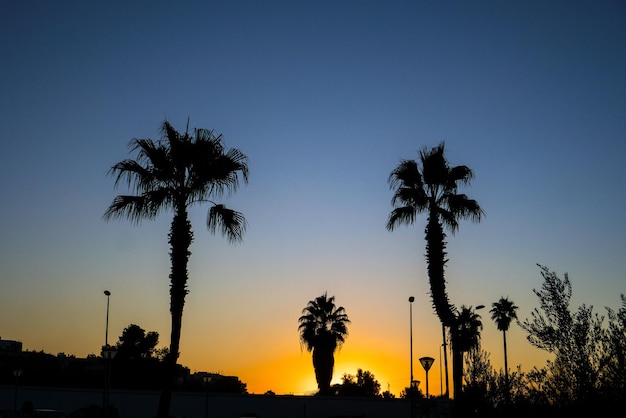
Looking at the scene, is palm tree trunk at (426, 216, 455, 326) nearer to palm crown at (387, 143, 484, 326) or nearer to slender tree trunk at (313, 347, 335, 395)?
palm crown at (387, 143, 484, 326)

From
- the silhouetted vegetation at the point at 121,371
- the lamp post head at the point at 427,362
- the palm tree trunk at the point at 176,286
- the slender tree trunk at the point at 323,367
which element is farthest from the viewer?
the silhouetted vegetation at the point at 121,371

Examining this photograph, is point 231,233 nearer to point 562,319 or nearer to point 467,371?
point 562,319

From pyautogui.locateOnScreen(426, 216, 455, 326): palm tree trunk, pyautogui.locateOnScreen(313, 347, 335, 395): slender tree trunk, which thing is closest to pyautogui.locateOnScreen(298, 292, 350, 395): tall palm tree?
pyautogui.locateOnScreen(313, 347, 335, 395): slender tree trunk

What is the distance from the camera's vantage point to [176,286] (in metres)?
25.9

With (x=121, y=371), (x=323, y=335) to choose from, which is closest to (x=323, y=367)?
(x=323, y=335)

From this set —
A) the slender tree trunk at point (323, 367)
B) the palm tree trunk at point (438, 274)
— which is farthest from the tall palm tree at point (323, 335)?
the palm tree trunk at point (438, 274)

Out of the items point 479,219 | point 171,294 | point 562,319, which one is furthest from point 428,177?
point 562,319

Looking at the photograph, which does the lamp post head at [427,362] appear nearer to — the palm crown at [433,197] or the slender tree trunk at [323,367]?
the palm crown at [433,197]

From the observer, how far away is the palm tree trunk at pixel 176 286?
25188mm

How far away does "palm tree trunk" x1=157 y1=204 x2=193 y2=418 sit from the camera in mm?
25188

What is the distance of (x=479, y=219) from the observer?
3400 centimetres

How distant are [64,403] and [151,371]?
35.1 metres

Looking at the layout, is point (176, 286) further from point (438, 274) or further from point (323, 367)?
point (323, 367)

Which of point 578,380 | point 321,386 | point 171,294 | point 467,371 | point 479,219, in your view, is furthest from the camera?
point 321,386
